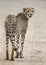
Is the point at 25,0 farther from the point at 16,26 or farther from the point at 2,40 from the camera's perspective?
the point at 16,26

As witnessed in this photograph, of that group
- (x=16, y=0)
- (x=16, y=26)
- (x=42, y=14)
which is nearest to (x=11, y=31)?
(x=16, y=26)

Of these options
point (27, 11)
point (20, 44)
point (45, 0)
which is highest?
point (27, 11)

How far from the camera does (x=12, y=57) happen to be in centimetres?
670

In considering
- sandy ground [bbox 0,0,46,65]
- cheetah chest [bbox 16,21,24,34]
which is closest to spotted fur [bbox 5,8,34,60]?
cheetah chest [bbox 16,21,24,34]

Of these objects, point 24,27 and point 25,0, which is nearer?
point 24,27

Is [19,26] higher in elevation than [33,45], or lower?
higher

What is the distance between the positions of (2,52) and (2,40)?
1117 mm

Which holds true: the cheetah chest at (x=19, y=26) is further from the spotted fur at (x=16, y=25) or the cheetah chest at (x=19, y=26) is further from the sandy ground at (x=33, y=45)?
the sandy ground at (x=33, y=45)

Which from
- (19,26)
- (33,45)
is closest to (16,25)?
(19,26)

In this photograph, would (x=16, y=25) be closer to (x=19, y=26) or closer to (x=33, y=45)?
(x=19, y=26)

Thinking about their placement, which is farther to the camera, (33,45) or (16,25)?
(33,45)

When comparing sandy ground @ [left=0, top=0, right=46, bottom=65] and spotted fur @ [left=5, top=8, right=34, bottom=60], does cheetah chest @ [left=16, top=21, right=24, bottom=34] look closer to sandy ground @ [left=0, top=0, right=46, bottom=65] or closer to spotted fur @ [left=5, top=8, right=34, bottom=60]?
spotted fur @ [left=5, top=8, right=34, bottom=60]

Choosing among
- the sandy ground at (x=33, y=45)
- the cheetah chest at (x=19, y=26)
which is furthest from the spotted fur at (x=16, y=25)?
the sandy ground at (x=33, y=45)

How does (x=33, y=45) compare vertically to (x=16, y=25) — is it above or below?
Result: below
